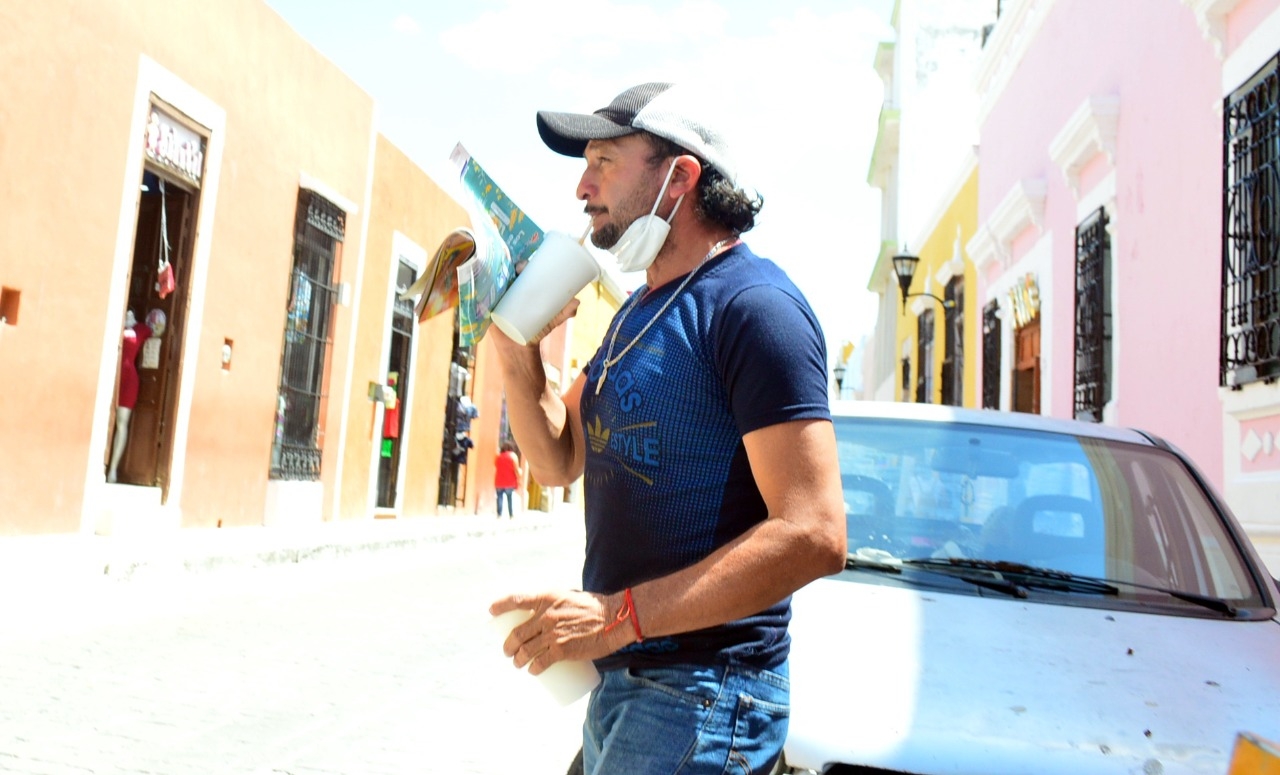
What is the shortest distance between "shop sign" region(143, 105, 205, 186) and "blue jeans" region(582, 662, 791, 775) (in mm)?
10787

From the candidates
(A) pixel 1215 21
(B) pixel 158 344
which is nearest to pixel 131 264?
(B) pixel 158 344

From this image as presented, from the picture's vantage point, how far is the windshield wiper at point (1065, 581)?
3.28m

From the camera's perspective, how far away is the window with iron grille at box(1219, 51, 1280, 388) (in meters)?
7.09

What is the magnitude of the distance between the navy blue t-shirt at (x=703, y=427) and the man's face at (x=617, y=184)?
164 mm

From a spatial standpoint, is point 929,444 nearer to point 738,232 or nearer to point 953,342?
point 738,232

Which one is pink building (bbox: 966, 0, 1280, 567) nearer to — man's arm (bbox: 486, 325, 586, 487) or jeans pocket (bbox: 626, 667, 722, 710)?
man's arm (bbox: 486, 325, 586, 487)

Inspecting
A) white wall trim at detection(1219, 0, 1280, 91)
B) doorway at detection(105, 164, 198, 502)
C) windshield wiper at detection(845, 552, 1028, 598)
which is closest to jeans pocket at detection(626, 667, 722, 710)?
windshield wiper at detection(845, 552, 1028, 598)

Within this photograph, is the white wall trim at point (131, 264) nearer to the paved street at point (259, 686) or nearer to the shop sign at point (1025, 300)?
the paved street at point (259, 686)

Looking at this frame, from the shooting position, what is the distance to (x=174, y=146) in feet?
39.4

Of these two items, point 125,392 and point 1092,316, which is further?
point 125,392

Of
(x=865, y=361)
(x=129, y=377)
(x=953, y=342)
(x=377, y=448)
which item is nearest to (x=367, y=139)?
(x=377, y=448)

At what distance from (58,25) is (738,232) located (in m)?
9.59

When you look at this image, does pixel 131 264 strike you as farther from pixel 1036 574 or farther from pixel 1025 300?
pixel 1036 574

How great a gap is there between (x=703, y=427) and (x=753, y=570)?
0.23m
